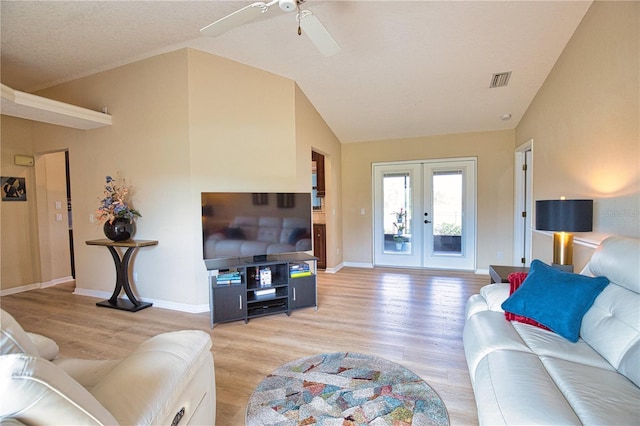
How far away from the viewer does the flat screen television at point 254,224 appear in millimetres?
3164

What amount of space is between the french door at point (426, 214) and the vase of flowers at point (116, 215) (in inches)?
158

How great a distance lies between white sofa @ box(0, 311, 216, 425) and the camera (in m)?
0.71

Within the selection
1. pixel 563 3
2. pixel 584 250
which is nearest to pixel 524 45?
pixel 563 3

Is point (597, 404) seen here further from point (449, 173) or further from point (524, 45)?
point (449, 173)

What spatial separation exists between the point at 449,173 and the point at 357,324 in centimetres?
346

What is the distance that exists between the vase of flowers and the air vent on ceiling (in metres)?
4.77

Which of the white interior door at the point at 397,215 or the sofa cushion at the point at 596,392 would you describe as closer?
the sofa cushion at the point at 596,392

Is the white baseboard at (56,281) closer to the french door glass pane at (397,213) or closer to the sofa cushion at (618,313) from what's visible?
the french door glass pane at (397,213)

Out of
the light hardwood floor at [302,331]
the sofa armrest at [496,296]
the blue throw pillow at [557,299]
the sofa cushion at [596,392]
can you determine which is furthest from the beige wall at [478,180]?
the sofa cushion at [596,392]

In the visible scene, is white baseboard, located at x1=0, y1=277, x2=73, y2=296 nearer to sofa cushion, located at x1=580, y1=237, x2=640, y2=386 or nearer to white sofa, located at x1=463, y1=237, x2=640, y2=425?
white sofa, located at x1=463, y1=237, x2=640, y2=425

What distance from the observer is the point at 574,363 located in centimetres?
146

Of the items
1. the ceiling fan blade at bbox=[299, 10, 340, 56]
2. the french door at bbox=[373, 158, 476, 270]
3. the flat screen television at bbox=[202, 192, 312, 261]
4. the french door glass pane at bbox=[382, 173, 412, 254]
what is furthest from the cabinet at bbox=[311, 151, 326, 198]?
the ceiling fan blade at bbox=[299, 10, 340, 56]

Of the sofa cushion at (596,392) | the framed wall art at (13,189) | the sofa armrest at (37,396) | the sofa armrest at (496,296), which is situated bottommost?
the sofa cushion at (596,392)

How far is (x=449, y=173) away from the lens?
520 centimetres
